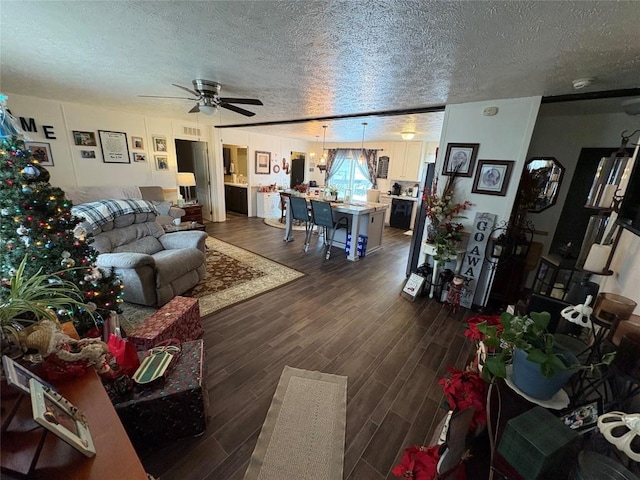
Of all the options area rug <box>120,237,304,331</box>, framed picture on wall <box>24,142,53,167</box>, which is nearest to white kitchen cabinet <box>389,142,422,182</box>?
area rug <box>120,237,304,331</box>

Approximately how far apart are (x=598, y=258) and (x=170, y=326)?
2867 millimetres

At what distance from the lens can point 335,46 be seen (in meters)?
1.67

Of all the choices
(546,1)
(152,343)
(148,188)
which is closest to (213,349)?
(152,343)

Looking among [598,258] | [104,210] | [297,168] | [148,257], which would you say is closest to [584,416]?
[598,258]

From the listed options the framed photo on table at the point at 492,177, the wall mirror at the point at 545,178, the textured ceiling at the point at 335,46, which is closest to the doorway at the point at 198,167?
the textured ceiling at the point at 335,46

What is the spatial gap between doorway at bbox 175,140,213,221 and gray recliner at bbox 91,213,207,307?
2.99 m

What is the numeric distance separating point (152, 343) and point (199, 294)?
1351mm

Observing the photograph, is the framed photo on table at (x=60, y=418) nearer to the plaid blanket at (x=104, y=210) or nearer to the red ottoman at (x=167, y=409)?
the red ottoman at (x=167, y=409)

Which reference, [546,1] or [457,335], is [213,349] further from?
[546,1]

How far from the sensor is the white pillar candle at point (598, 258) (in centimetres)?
149

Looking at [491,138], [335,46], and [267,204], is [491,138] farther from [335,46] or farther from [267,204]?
[267,204]

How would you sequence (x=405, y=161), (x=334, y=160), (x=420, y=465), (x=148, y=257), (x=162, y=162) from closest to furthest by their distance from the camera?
(x=420, y=465) → (x=148, y=257) → (x=162, y=162) → (x=405, y=161) → (x=334, y=160)

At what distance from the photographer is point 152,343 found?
65.6 inches

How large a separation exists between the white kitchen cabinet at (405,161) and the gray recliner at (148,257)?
5.55 m
